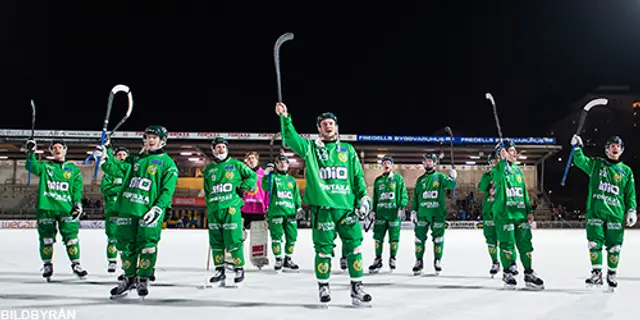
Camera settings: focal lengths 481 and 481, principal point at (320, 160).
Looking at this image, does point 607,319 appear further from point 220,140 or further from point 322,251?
point 220,140

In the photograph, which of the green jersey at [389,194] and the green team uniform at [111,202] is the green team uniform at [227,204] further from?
the green jersey at [389,194]

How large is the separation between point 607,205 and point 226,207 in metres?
5.09

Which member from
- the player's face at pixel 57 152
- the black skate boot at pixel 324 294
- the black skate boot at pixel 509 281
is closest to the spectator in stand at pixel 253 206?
the player's face at pixel 57 152

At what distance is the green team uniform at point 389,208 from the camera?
835cm

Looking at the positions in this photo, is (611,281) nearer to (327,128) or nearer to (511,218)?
(511,218)

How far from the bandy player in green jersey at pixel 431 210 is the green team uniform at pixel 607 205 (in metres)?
2.16

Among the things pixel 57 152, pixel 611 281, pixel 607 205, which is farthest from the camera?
pixel 57 152

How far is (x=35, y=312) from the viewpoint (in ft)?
14.6

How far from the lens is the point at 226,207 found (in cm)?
639

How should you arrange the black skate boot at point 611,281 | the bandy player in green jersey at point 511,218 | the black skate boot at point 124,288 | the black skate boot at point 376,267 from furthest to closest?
the black skate boot at point 376,267, the bandy player in green jersey at point 511,218, the black skate boot at point 611,281, the black skate boot at point 124,288

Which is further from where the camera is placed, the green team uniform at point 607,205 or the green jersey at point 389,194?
the green jersey at point 389,194

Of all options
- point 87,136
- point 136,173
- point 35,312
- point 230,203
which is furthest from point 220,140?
point 87,136

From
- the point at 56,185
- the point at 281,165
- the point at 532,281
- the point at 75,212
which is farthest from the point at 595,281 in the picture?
the point at 56,185

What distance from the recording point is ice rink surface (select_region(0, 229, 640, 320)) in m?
4.64
